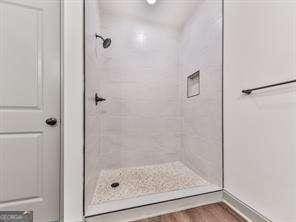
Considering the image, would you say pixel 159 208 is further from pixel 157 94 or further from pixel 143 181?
pixel 157 94

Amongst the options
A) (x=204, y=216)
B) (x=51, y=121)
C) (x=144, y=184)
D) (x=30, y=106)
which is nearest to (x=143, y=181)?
(x=144, y=184)

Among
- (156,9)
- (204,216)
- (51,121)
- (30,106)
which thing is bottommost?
(204,216)

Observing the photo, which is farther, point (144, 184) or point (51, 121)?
point (144, 184)

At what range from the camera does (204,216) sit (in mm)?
1303

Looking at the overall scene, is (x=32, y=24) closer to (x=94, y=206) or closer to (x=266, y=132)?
(x=94, y=206)

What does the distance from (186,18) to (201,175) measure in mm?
2116

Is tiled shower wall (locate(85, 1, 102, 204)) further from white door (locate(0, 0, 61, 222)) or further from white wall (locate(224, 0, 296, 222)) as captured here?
white wall (locate(224, 0, 296, 222))

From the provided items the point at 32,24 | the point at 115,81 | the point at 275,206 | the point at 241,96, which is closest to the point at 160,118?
the point at 115,81

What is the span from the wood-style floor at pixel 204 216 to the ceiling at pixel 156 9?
2.24 metres

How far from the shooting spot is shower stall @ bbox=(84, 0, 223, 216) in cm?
181

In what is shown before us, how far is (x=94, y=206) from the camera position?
1246 millimetres

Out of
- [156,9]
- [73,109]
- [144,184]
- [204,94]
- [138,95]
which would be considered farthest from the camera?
[138,95]

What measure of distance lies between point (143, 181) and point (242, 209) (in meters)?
0.97

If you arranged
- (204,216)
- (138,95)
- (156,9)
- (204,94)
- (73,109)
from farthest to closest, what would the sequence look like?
(138,95) → (156,9) → (204,94) → (204,216) → (73,109)
